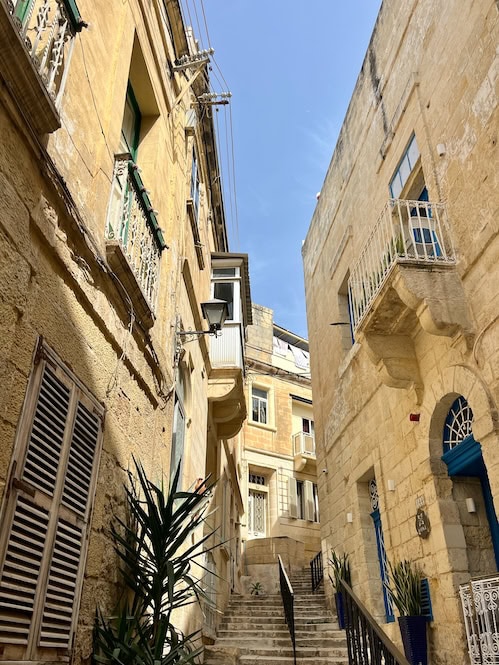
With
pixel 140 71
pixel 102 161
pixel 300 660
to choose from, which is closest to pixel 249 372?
pixel 300 660

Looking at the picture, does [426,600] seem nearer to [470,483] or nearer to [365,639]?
[470,483]

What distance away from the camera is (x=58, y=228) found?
3.22 metres

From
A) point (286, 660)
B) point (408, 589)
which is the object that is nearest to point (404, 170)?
point (408, 589)

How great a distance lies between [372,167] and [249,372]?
13385mm

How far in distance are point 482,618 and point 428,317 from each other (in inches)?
112

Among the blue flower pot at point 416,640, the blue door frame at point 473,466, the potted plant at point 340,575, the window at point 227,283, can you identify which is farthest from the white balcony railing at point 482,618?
the window at point 227,283

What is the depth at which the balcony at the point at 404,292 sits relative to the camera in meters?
5.73

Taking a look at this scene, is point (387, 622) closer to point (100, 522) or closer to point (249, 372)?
point (100, 522)

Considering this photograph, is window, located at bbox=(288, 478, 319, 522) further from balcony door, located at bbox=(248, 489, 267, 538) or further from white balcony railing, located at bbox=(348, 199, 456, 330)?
white balcony railing, located at bbox=(348, 199, 456, 330)

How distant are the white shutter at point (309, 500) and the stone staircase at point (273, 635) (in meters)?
9.13

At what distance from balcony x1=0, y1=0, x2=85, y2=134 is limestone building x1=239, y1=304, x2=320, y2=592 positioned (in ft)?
53.6

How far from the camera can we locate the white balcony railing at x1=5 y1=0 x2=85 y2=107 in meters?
3.02

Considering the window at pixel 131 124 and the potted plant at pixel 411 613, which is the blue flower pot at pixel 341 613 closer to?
the potted plant at pixel 411 613

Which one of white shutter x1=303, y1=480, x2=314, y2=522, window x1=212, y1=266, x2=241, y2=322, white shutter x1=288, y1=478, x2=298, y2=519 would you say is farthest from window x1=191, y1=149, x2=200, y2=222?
white shutter x1=303, y1=480, x2=314, y2=522
